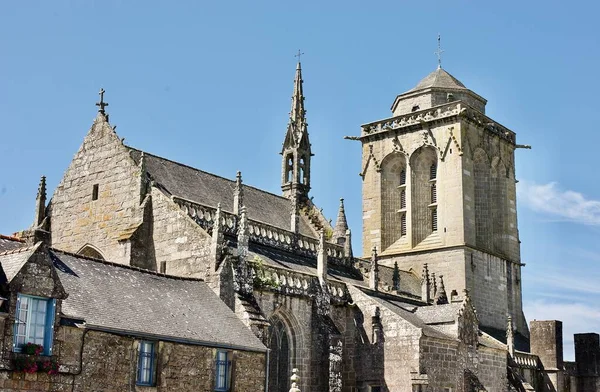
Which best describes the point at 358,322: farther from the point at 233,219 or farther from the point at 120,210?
the point at 120,210

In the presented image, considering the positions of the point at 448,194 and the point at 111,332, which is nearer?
the point at 111,332

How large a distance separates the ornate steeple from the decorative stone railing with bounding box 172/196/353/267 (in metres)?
4.97

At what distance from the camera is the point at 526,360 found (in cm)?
4444

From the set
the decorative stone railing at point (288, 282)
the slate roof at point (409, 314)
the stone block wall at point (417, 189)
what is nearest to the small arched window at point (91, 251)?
the decorative stone railing at point (288, 282)

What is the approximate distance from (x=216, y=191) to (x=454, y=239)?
16745 mm

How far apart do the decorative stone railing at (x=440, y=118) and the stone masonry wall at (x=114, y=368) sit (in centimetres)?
2968

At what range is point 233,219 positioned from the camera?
3472 cm

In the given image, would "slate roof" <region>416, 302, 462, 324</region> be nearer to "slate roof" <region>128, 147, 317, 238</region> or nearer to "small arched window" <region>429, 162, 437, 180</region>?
"slate roof" <region>128, 147, 317, 238</region>

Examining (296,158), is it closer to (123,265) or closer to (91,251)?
(91,251)

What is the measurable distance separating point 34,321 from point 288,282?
13.0m

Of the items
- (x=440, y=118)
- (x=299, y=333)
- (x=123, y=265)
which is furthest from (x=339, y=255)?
(x=123, y=265)

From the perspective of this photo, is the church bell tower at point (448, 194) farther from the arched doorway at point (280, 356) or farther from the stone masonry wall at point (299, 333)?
the arched doorway at point (280, 356)

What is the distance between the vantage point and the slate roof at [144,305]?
21.5m

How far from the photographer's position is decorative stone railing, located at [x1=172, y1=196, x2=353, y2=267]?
33062 millimetres
